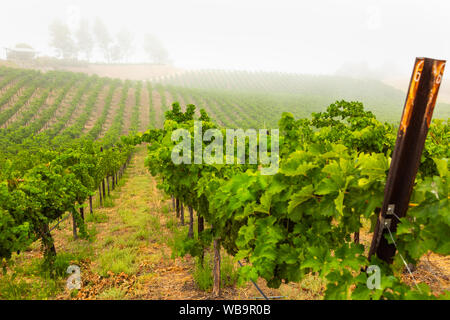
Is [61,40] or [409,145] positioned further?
[61,40]

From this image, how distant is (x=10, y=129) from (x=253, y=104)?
3788 centimetres

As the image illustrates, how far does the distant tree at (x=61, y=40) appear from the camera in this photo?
94.2 meters

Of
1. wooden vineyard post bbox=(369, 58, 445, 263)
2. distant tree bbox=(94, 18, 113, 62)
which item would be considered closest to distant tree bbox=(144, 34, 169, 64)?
distant tree bbox=(94, 18, 113, 62)

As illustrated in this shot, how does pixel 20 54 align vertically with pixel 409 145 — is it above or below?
above

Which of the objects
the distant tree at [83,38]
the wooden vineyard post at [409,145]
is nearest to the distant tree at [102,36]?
the distant tree at [83,38]

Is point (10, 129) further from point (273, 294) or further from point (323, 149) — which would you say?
point (323, 149)

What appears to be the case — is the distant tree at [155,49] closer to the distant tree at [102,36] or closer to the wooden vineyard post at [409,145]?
the distant tree at [102,36]

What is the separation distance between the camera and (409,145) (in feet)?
4.91

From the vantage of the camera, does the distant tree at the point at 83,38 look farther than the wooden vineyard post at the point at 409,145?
Yes

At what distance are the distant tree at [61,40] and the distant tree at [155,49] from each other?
2857 cm

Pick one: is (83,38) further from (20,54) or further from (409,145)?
(409,145)

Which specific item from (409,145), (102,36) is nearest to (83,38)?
(102,36)

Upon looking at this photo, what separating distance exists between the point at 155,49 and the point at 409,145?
12490 centimetres

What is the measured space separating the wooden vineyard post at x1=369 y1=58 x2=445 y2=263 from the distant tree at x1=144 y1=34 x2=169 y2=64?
405 feet
